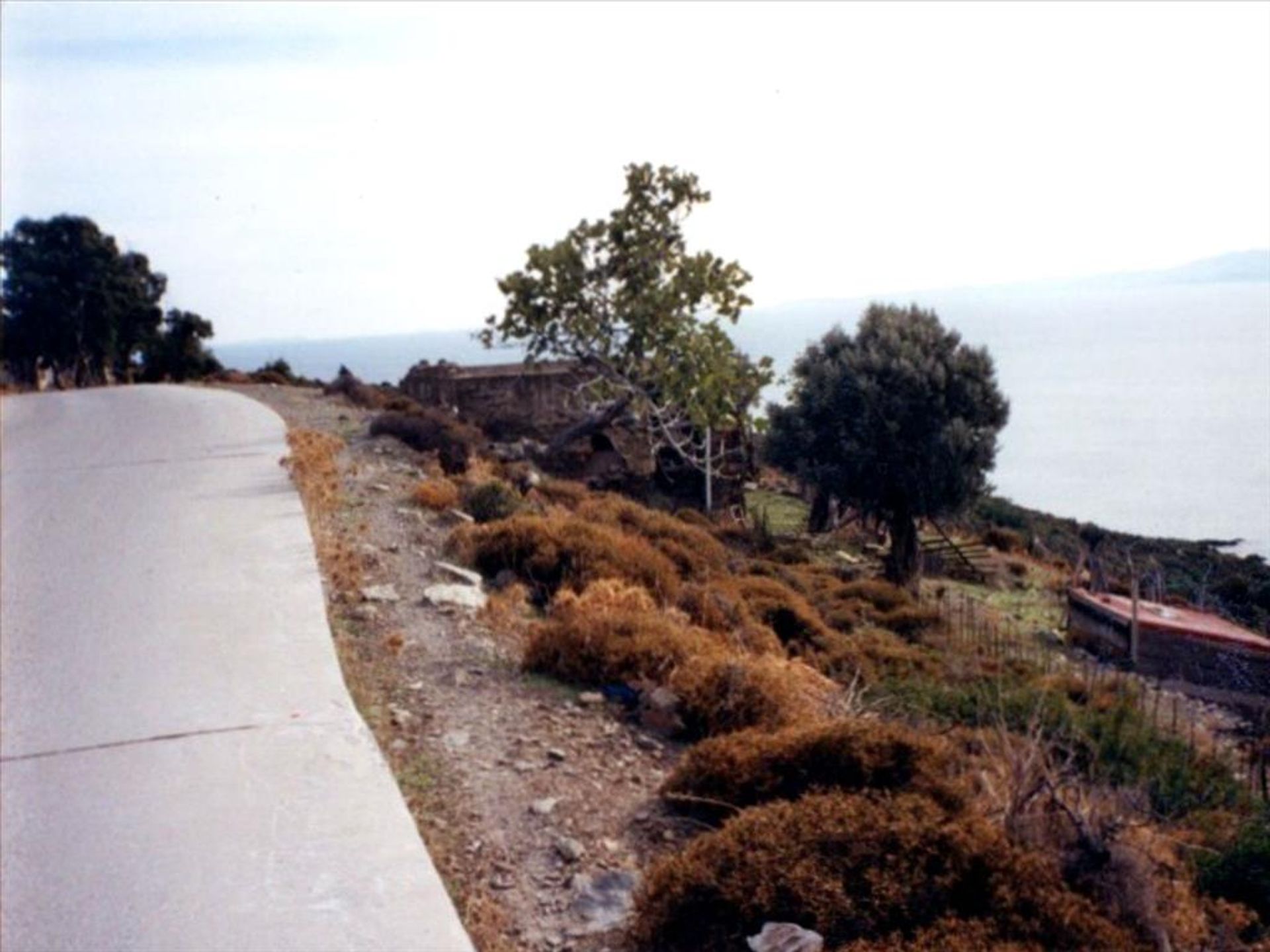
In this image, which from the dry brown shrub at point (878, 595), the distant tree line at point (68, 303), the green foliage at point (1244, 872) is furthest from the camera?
the distant tree line at point (68, 303)

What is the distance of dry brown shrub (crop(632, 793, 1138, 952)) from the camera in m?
4.18

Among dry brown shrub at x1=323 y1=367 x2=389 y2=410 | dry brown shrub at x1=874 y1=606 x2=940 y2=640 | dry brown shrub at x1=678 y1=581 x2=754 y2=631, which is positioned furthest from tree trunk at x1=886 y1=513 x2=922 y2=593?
dry brown shrub at x1=678 y1=581 x2=754 y2=631

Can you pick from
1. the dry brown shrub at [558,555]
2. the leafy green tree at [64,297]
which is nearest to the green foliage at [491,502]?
the dry brown shrub at [558,555]

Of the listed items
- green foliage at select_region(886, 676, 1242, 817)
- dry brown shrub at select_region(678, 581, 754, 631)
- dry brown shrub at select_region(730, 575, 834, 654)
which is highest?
dry brown shrub at select_region(678, 581, 754, 631)

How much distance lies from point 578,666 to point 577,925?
292 centimetres

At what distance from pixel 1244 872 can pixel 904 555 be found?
64.6ft

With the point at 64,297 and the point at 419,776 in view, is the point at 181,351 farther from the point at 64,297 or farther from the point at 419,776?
the point at 419,776

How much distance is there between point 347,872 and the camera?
15.6 feet

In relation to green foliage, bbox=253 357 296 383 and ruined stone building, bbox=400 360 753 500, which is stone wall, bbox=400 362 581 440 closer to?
ruined stone building, bbox=400 360 753 500

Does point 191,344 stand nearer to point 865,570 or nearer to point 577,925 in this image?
point 865,570

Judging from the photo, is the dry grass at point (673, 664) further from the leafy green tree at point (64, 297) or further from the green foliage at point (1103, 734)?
the leafy green tree at point (64, 297)

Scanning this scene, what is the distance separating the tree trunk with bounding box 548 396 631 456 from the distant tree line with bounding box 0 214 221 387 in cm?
→ 2823

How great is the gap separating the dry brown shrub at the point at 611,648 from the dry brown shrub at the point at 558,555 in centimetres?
168

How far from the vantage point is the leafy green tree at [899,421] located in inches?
998
